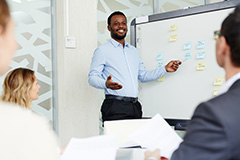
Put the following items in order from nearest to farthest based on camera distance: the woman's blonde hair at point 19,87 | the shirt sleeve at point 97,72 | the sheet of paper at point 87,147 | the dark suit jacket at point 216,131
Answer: the dark suit jacket at point 216,131 < the sheet of paper at point 87,147 < the woman's blonde hair at point 19,87 < the shirt sleeve at point 97,72

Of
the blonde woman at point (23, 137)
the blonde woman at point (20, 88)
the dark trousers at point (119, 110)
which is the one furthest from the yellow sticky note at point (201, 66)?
the blonde woman at point (23, 137)

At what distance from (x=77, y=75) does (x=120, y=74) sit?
36.3 inches

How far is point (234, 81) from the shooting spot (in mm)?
913

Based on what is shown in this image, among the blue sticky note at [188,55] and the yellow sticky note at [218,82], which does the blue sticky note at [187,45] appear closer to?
the blue sticky note at [188,55]

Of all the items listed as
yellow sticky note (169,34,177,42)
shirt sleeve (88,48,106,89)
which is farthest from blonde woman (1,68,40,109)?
yellow sticky note (169,34,177,42)

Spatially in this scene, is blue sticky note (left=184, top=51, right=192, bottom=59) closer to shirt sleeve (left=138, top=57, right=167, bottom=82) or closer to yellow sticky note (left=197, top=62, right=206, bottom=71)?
yellow sticky note (left=197, top=62, right=206, bottom=71)

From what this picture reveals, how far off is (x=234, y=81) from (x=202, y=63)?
1821 millimetres

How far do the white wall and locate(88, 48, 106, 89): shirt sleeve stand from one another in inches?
28.9

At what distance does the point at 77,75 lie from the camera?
377 cm

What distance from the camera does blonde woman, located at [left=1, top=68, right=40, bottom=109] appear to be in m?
2.30

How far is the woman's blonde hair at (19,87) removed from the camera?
2297 millimetres

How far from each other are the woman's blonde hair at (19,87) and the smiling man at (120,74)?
2.23ft

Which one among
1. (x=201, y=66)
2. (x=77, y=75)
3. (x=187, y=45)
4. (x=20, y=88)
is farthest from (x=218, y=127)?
(x=77, y=75)

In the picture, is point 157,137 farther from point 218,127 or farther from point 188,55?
point 188,55
